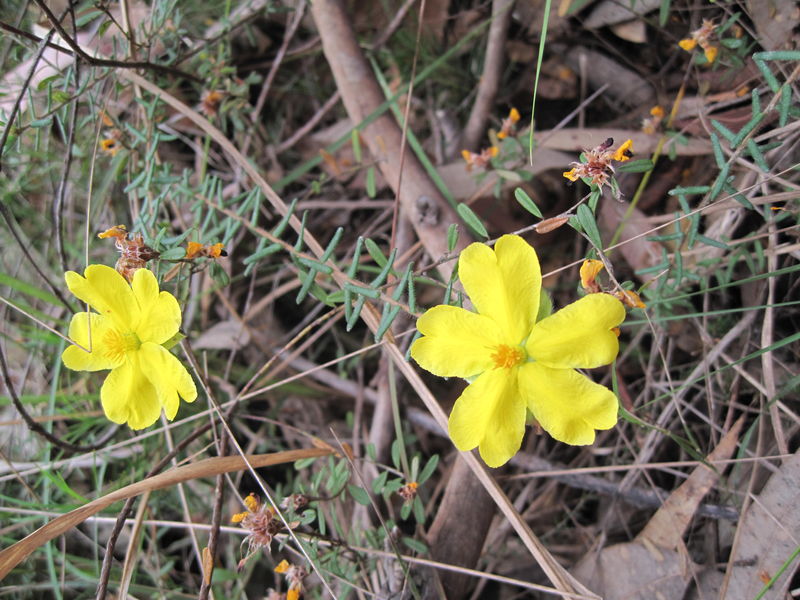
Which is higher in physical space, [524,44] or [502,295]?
[524,44]

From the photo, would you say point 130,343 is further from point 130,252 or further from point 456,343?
point 456,343

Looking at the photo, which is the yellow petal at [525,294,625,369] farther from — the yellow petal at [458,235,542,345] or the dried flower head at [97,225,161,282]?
the dried flower head at [97,225,161,282]

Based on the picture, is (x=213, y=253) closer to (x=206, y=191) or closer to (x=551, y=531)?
(x=206, y=191)

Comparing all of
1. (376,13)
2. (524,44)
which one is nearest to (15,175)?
(376,13)

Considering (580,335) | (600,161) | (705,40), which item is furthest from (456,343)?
(705,40)

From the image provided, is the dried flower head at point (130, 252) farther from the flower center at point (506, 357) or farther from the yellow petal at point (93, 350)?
the flower center at point (506, 357)

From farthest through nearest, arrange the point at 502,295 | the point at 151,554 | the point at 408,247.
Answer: the point at 151,554 → the point at 408,247 → the point at 502,295

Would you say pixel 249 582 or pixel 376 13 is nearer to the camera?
pixel 249 582

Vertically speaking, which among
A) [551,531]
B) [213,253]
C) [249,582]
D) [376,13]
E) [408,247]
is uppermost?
[376,13]

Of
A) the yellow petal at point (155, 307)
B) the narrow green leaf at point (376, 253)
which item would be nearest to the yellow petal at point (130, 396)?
the yellow petal at point (155, 307)
